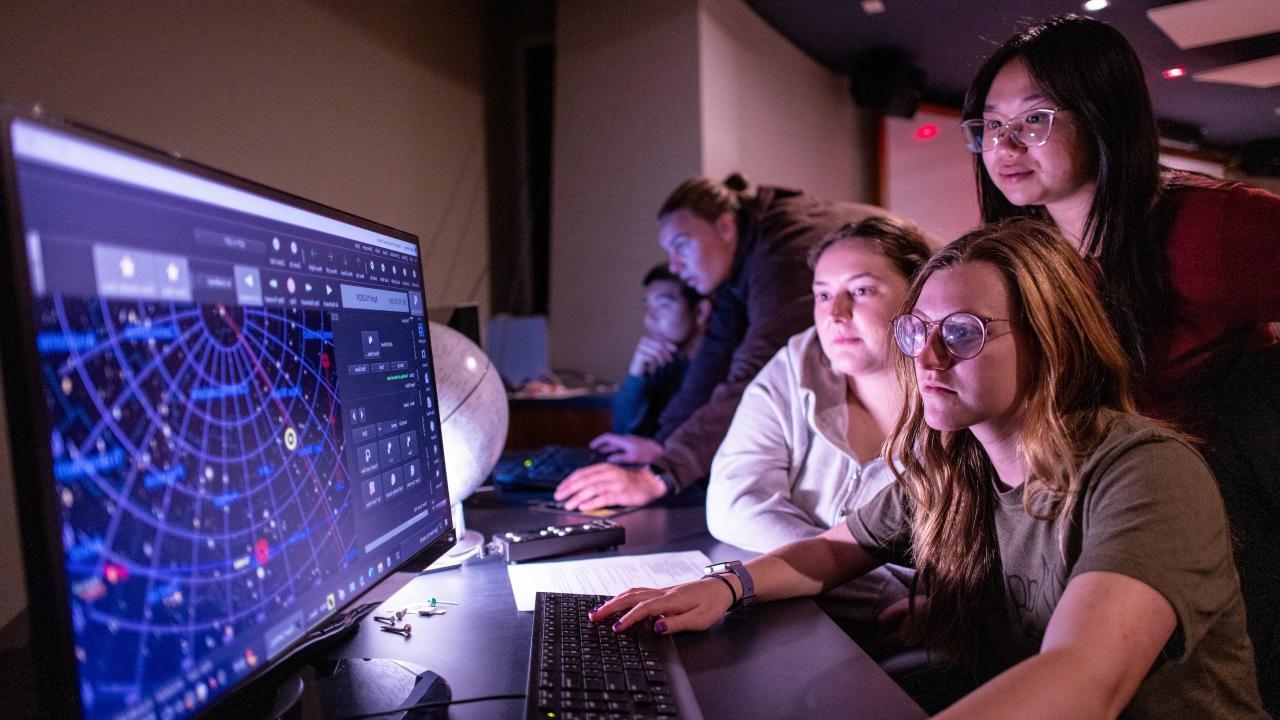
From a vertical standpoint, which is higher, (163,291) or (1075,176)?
(1075,176)

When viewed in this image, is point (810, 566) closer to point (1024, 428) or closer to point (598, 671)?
point (1024, 428)

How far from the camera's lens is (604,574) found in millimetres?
1216

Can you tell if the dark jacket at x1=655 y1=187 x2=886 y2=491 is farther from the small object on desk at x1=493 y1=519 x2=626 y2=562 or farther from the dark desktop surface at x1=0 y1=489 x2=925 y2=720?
the dark desktop surface at x1=0 y1=489 x2=925 y2=720

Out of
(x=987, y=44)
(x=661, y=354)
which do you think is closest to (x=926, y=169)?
(x=661, y=354)

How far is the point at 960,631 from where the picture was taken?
109 centimetres

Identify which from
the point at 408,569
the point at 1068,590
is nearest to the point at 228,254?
the point at 408,569

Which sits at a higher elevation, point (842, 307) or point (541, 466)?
point (842, 307)

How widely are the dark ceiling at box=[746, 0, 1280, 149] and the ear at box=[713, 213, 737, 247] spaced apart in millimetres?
787

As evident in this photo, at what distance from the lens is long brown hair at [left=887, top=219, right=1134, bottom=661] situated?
0.96 meters

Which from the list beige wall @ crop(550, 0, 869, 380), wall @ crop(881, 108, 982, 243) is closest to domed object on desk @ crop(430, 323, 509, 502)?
beige wall @ crop(550, 0, 869, 380)

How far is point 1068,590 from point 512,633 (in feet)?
2.08

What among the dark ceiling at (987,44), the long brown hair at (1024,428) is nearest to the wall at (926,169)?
the dark ceiling at (987,44)

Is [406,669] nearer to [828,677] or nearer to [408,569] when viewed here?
[408,569]

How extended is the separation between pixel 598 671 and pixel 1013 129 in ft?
3.86
